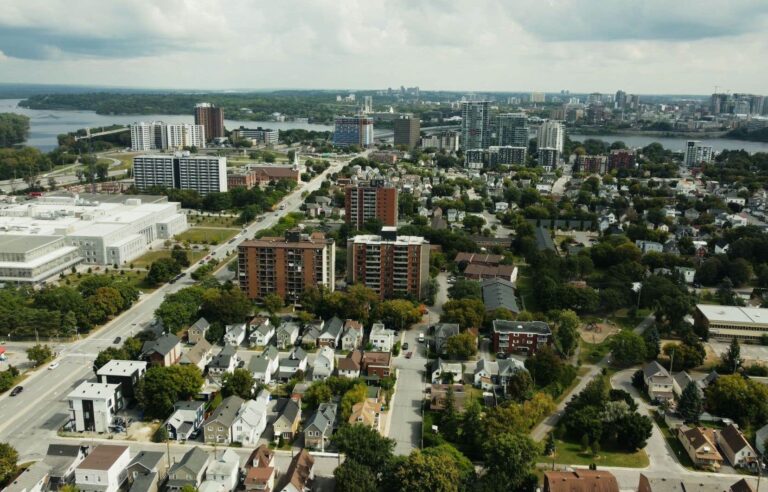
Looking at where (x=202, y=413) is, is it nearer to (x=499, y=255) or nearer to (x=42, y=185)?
(x=499, y=255)

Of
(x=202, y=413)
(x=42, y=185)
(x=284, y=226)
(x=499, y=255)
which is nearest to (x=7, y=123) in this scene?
(x=42, y=185)

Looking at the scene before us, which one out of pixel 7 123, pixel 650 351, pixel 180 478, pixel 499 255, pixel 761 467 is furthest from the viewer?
pixel 7 123

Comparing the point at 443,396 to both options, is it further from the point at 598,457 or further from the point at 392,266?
the point at 392,266

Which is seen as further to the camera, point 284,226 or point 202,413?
point 284,226

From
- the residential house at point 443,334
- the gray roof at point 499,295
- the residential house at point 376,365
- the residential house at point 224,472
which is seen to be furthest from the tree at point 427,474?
the gray roof at point 499,295

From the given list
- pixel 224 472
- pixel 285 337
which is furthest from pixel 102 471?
pixel 285 337

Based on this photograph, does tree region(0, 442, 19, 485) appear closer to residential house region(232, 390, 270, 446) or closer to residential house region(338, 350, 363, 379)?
residential house region(232, 390, 270, 446)
